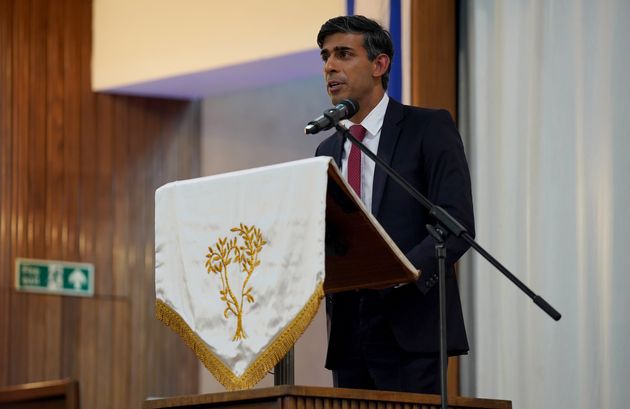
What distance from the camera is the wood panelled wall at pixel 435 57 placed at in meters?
5.14

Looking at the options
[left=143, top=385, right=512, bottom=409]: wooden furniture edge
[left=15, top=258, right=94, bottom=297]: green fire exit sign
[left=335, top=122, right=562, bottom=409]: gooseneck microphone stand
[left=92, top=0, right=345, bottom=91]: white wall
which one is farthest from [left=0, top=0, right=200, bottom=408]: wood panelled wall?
[left=335, top=122, right=562, bottom=409]: gooseneck microphone stand

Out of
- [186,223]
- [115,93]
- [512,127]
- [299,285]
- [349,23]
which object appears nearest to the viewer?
[299,285]

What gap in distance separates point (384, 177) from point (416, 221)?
0.15 meters

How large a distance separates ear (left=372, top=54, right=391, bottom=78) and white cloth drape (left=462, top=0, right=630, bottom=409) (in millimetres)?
1714

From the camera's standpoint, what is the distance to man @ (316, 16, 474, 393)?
2.98 meters

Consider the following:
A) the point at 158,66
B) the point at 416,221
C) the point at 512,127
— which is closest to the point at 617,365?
A: the point at 512,127

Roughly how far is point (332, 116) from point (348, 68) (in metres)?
0.47

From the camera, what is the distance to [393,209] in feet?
10.2

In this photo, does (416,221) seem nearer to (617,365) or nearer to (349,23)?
(349,23)

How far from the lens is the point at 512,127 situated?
509 cm

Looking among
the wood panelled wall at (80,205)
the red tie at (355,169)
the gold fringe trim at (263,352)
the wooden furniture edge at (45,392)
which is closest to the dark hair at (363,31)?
the red tie at (355,169)

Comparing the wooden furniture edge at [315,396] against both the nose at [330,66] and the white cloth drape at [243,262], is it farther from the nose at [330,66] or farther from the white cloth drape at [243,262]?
the nose at [330,66]

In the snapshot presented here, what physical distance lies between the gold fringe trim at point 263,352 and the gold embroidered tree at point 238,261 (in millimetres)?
87

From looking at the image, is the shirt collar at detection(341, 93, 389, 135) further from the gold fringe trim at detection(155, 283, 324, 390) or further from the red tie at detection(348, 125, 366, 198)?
the gold fringe trim at detection(155, 283, 324, 390)
